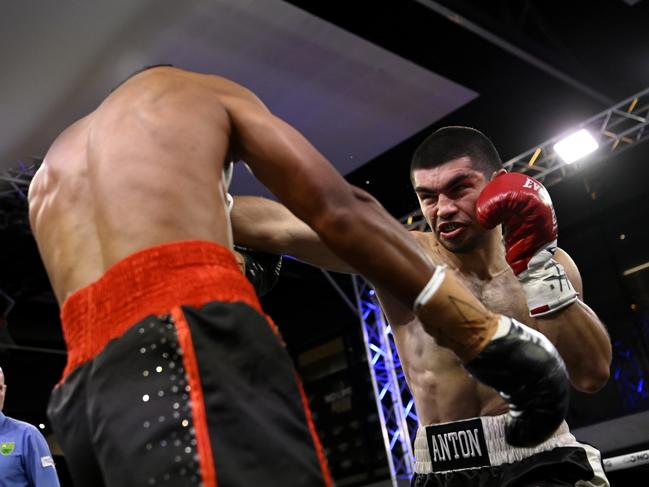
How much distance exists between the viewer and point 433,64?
20.0ft

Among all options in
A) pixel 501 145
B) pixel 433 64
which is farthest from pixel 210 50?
pixel 501 145

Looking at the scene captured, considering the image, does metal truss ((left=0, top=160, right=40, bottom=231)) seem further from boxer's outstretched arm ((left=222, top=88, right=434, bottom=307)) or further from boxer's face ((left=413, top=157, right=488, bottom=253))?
boxer's outstretched arm ((left=222, top=88, right=434, bottom=307))

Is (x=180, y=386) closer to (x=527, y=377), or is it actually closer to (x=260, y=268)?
(x=527, y=377)

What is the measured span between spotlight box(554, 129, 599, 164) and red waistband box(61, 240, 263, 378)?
18.2 ft

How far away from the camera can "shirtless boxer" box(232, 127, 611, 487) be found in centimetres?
198

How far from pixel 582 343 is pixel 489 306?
10.7 inches

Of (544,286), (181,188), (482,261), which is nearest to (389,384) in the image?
(482,261)

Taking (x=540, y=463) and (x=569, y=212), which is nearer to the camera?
(x=540, y=463)

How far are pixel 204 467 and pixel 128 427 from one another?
0.13 meters

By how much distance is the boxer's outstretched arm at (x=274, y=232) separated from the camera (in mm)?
1954

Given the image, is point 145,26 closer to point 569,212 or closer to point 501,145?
point 501,145

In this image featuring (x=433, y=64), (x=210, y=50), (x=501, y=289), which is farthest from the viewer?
(x=433, y=64)

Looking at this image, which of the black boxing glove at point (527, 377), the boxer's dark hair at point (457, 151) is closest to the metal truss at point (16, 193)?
the boxer's dark hair at point (457, 151)

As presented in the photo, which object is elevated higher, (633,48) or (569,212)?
(633,48)
